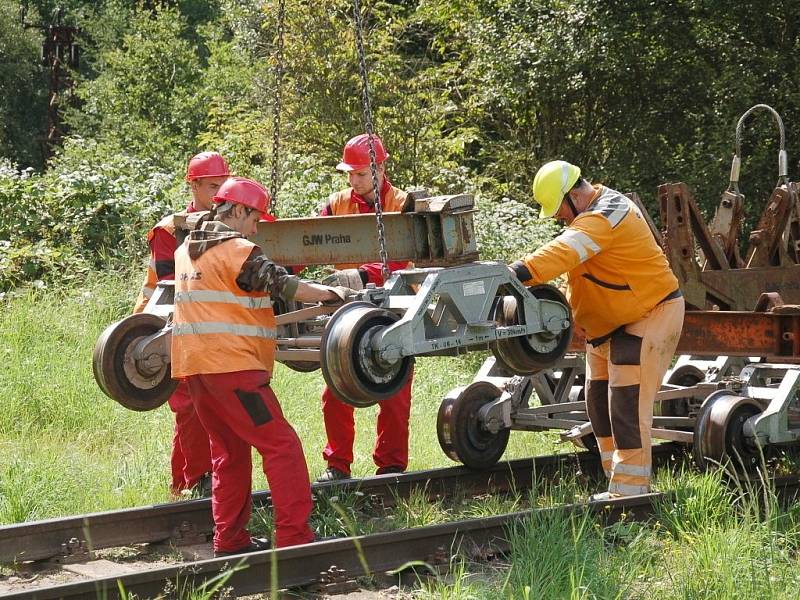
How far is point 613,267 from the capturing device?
265 inches

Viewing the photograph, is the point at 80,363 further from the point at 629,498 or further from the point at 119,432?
the point at 629,498

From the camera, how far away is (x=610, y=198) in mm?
6703

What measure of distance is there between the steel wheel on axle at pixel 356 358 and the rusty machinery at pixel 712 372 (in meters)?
1.93

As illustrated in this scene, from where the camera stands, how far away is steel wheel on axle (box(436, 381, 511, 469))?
25.0 feet

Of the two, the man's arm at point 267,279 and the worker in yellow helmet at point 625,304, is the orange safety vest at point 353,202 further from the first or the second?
the man's arm at point 267,279

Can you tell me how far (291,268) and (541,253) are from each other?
1620 mm

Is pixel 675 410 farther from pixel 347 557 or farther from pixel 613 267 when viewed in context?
pixel 347 557

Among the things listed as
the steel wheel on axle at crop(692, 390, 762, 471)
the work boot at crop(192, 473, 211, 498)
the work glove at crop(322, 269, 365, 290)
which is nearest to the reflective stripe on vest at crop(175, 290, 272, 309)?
the work glove at crop(322, 269, 365, 290)

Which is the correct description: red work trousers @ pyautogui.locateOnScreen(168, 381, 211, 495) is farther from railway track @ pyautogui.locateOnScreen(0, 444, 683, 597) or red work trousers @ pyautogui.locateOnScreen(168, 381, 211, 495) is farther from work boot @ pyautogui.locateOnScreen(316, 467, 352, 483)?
work boot @ pyautogui.locateOnScreen(316, 467, 352, 483)

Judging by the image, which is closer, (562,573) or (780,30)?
(562,573)

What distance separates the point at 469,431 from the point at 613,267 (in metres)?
1.66

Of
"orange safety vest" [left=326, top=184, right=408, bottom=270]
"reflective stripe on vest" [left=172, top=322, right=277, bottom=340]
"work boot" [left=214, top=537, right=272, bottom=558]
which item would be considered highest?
"orange safety vest" [left=326, top=184, right=408, bottom=270]

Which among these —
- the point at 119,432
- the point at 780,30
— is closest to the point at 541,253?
the point at 119,432

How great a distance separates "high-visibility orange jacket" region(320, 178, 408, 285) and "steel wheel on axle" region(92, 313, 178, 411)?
61.7 inches
